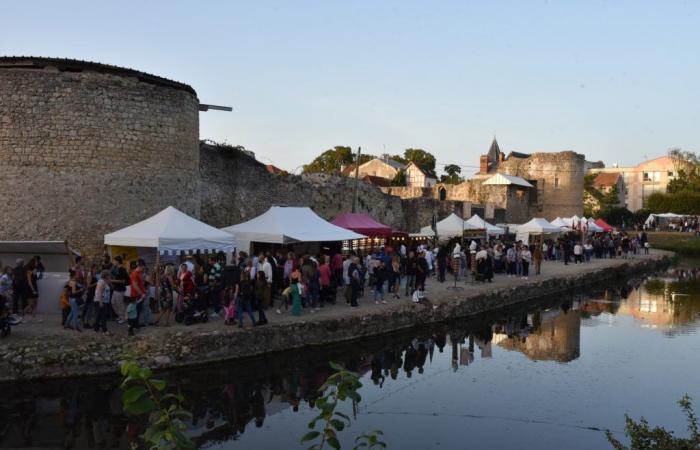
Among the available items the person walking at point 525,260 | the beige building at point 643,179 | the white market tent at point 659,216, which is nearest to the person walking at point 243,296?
the person walking at point 525,260

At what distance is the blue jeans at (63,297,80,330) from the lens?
10188 millimetres

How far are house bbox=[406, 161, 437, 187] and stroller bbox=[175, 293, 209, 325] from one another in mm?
54774

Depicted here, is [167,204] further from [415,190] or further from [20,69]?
[415,190]

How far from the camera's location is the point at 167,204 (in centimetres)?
1378

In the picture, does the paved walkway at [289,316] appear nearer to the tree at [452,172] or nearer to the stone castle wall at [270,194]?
the stone castle wall at [270,194]

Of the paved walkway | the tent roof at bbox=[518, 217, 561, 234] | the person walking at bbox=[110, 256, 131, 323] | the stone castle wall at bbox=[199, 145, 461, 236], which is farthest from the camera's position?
the tent roof at bbox=[518, 217, 561, 234]

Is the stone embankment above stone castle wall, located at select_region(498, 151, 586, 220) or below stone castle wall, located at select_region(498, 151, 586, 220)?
below

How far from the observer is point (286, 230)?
1437 cm

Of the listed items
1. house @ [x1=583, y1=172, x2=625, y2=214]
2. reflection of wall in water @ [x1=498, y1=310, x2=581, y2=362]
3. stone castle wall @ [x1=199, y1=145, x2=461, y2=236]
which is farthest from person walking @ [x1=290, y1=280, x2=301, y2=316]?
house @ [x1=583, y1=172, x2=625, y2=214]

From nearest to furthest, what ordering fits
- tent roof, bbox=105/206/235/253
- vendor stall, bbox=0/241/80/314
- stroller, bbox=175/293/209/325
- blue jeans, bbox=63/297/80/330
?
1. blue jeans, bbox=63/297/80/330
2. stroller, bbox=175/293/209/325
3. vendor stall, bbox=0/241/80/314
4. tent roof, bbox=105/206/235/253

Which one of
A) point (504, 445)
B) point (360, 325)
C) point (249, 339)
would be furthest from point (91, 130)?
point (504, 445)

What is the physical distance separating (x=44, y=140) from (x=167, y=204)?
2.85 meters

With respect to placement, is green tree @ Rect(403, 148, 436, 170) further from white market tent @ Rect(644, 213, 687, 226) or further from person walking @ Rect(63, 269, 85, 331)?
person walking @ Rect(63, 269, 85, 331)

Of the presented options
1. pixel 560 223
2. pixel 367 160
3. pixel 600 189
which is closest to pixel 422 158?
pixel 367 160
